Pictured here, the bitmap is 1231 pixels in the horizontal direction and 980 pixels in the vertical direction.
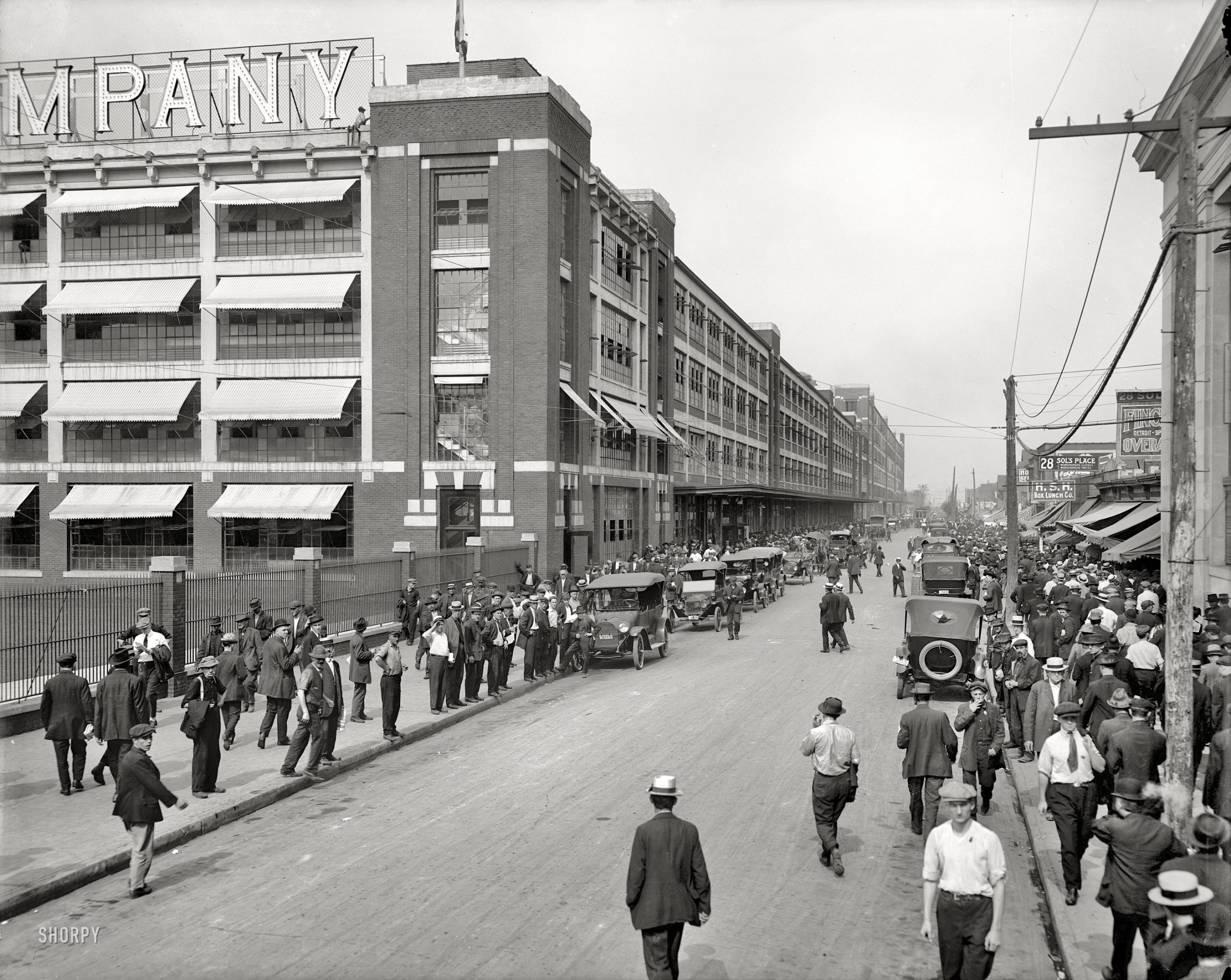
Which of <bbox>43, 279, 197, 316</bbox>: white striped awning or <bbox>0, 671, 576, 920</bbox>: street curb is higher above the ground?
<bbox>43, 279, 197, 316</bbox>: white striped awning

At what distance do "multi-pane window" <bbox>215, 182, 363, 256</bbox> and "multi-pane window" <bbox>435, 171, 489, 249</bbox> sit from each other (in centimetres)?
305

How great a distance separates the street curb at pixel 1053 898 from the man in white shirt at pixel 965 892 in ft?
4.29

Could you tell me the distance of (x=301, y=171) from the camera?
118 feet

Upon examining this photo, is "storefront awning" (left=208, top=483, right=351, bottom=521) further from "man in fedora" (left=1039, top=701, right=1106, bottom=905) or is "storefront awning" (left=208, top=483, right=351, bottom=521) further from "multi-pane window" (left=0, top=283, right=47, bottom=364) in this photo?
"man in fedora" (left=1039, top=701, right=1106, bottom=905)

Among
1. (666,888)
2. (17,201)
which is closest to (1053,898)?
(666,888)

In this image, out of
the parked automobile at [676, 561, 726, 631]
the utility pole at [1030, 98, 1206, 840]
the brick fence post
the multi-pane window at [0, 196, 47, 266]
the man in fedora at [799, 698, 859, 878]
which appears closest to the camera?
the utility pole at [1030, 98, 1206, 840]

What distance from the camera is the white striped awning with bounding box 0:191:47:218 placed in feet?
118

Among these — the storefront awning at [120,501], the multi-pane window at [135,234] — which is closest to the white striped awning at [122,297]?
the multi-pane window at [135,234]

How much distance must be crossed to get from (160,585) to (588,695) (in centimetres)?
867

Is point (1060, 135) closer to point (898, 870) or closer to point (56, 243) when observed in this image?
point (898, 870)

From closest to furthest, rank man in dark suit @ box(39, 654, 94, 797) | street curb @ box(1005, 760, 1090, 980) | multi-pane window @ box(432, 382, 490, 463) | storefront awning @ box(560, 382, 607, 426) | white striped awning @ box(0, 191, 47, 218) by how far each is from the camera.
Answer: street curb @ box(1005, 760, 1090, 980), man in dark suit @ box(39, 654, 94, 797), multi-pane window @ box(432, 382, 490, 463), white striped awning @ box(0, 191, 47, 218), storefront awning @ box(560, 382, 607, 426)

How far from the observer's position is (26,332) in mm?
37438

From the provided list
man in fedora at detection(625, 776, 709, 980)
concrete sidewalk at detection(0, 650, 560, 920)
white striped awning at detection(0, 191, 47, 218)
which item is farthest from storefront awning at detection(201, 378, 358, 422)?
man in fedora at detection(625, 776, 709, 980)

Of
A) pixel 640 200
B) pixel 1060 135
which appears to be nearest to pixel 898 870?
pixel 1060 135
